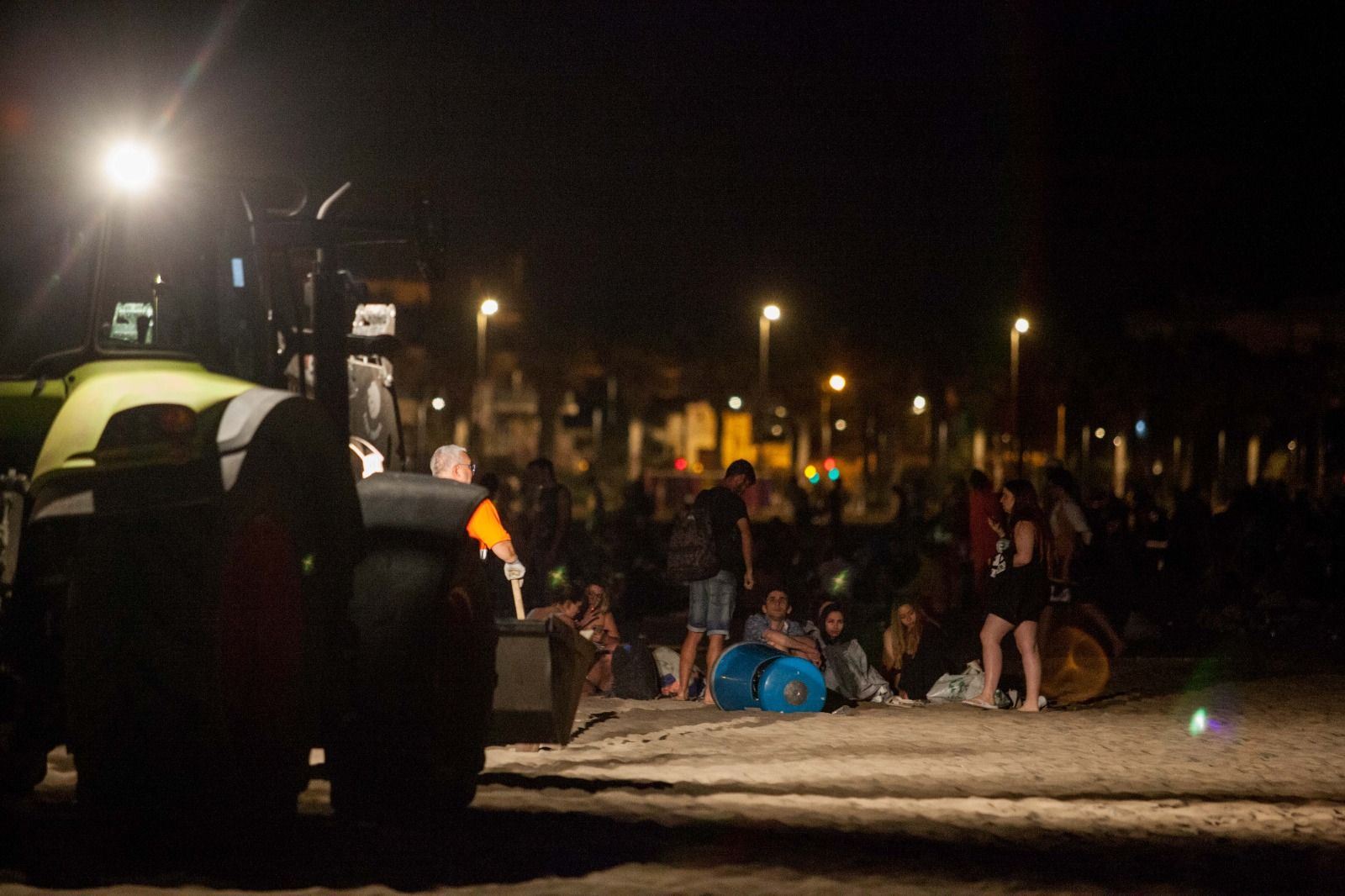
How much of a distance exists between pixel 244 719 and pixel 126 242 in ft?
5.51

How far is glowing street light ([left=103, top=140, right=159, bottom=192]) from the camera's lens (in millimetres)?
7070

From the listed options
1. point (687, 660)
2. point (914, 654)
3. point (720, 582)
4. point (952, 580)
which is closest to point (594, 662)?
point (687, 660)

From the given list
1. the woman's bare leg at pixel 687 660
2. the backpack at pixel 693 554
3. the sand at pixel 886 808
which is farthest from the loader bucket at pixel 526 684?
the woman's bare leg at pixel 687 660

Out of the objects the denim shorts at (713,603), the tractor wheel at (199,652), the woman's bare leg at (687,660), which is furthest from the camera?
the denim shorts at (713,603)

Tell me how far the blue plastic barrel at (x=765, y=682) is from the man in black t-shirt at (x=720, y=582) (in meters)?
0.61

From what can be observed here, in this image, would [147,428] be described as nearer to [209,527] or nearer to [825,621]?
[209,527]

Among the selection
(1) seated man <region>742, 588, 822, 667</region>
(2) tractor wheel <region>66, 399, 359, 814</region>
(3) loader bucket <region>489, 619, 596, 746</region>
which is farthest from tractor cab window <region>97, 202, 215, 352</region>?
(1) seated man <region>742, 588, 822, 667</region>

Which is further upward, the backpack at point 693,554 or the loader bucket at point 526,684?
the backpack at point 693,554

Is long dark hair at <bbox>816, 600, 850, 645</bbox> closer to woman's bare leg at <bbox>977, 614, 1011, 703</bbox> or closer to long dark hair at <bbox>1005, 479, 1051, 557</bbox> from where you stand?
woman's bare leg at <bbox>977, 614, 1011, 703</bbox>

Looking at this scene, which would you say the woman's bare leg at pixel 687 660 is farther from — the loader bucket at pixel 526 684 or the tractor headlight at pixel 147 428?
the tractor headlight at pixel 147 428

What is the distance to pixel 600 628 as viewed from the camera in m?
15.2

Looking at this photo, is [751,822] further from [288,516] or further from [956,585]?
[956,585]

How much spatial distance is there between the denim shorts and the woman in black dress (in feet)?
6.17

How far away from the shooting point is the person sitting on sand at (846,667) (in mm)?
15227
